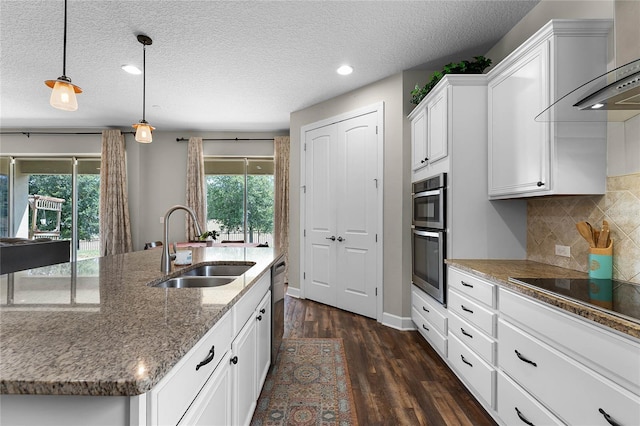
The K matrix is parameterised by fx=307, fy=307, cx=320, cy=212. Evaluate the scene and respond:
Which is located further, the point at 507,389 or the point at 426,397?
the point at 426,397

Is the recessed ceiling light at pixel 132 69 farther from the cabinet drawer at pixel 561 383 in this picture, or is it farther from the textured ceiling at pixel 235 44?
the cabinet drawer at pixel 561 383

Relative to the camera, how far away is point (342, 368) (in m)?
2.34

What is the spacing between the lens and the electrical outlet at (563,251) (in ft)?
6.41

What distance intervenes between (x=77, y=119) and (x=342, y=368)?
5.75 metres

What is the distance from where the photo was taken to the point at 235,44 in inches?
110

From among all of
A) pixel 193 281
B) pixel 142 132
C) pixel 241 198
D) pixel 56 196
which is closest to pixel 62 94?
pixel 142 132

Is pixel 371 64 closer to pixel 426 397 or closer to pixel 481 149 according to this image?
pixel 481 149

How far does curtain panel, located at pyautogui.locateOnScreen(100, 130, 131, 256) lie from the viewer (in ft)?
17.9

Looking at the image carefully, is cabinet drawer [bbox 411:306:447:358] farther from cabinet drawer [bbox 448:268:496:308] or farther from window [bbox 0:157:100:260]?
window [bbox 0:157:100:260]

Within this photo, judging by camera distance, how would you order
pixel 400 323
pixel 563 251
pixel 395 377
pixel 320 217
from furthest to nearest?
1. pixel 320 217
2. pixel 400 323
3. pixel 395 377
4. pixel 563 251

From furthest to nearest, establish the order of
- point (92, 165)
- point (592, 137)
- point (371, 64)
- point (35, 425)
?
1. point (92, 165)
2. point (371, 64)
3. point (592, 137)
4. point (35, 425)

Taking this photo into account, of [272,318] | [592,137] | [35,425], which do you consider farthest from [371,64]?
[35,425]

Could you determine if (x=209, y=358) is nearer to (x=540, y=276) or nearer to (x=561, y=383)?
(x=561, y=383)

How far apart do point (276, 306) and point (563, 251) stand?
1.99 m
